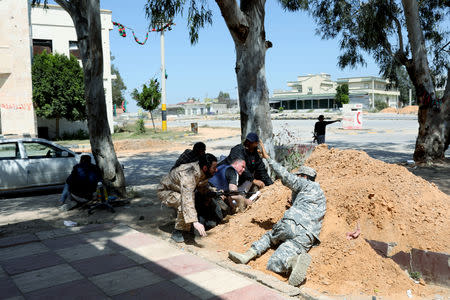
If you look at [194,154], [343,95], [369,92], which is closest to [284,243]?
[194,154]

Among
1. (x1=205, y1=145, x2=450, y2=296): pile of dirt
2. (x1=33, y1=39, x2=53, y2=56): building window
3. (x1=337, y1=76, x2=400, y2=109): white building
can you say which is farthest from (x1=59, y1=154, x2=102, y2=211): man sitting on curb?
(x1=337, y1=76, x2=400, y2=109): white building

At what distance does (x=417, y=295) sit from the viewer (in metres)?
3.96

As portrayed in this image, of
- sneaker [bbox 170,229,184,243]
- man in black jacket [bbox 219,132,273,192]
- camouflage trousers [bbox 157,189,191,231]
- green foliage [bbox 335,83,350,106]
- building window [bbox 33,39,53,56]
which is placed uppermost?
building window [bbox 33,39,53,56]

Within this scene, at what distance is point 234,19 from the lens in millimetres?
6801

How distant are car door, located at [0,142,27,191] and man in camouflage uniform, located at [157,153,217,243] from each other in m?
5.23

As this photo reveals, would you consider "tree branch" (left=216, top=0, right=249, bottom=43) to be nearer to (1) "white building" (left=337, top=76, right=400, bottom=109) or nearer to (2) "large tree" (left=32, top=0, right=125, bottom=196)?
(2) "large tree" (left=32, top=0, right=125, bottom=196)

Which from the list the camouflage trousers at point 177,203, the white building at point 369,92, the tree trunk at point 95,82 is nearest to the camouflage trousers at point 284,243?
the camouflage trousers at point 177,203

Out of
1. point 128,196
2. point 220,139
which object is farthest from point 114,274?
point 220,139

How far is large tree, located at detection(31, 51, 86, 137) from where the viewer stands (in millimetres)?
22734

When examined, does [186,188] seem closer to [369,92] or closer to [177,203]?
[177,203]

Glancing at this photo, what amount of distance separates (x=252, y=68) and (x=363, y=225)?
142 inches

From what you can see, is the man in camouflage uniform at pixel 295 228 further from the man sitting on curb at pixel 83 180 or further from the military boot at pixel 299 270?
the man sitting on curb at pixel 83 180

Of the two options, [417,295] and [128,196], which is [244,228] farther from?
[128,196]

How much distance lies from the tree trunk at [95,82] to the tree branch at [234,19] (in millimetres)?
2552
